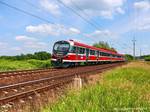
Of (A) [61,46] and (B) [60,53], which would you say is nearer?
(B) [60,53]

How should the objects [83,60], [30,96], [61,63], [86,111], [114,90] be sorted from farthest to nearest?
[83,60], [61,63], [30,96], [114,90], [86,111]

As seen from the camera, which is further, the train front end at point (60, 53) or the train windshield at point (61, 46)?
the train windshield at point (61, 46)

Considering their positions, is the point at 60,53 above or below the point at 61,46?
below

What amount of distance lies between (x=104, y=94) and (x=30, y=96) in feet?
13.7

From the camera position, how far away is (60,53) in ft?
100

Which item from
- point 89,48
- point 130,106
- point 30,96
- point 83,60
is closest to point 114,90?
point 130,106

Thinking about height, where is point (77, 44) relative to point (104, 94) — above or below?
above

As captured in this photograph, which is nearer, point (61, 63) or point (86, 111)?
point (86, 111)

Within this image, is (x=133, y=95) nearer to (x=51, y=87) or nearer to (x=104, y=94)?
(x=104, y=94)

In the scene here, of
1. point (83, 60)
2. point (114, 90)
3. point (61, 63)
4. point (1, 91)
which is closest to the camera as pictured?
point (114, 90)

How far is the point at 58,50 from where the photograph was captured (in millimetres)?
31172

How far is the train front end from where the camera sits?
3016cm

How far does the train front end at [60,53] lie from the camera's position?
30156 millimetres

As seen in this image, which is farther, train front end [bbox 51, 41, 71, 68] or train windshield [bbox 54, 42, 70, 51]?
train windshield [bbox 54, 42, 70, 51]
